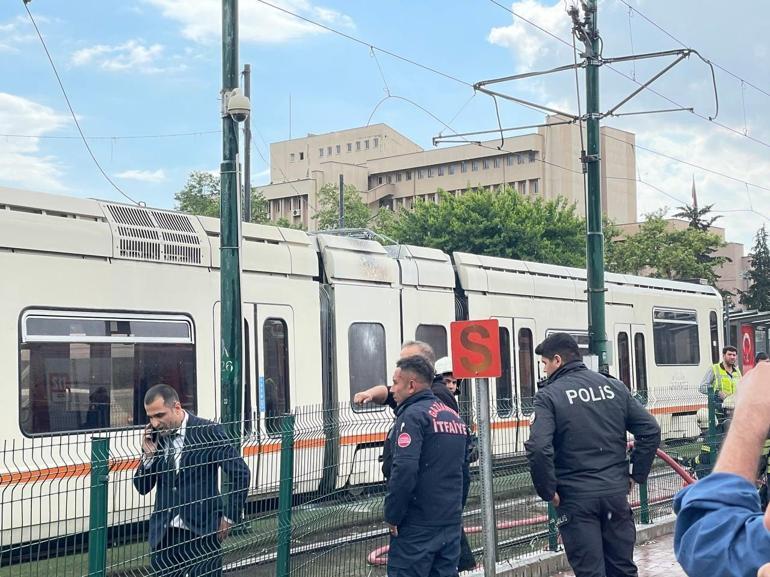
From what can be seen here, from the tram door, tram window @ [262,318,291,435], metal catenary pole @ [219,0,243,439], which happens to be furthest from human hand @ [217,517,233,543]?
the tram door

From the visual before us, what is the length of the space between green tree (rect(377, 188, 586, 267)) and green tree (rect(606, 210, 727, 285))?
591 cm

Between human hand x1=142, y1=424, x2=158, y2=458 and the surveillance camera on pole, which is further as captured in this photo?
the surveillance camera on pole

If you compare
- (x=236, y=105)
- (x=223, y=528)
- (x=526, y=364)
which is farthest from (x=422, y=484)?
(x=526, y=364)

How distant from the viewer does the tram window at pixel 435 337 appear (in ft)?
41.9

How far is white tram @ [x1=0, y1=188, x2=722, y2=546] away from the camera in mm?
8039

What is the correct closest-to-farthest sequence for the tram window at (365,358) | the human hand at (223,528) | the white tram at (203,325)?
the human hand at (223,528) < the white tram at (203,325) < the tram window at (365,358)

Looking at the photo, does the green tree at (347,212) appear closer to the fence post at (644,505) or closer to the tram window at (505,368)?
the tram window at (505,368)

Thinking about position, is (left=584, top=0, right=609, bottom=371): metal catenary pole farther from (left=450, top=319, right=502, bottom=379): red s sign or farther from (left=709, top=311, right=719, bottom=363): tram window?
(left=709, top=311, right=719, bottom=363): tram window

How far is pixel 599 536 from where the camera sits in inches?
233

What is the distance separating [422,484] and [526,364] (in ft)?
31.5

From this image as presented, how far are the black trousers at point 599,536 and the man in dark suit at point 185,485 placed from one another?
6.66 feet

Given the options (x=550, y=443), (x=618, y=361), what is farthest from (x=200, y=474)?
(x=618, y=361)

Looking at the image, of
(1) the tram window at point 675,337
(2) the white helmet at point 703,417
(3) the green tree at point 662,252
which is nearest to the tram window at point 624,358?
(1) the tram window at point 675,337

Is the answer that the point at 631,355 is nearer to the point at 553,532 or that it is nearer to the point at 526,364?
the point at 526,364
